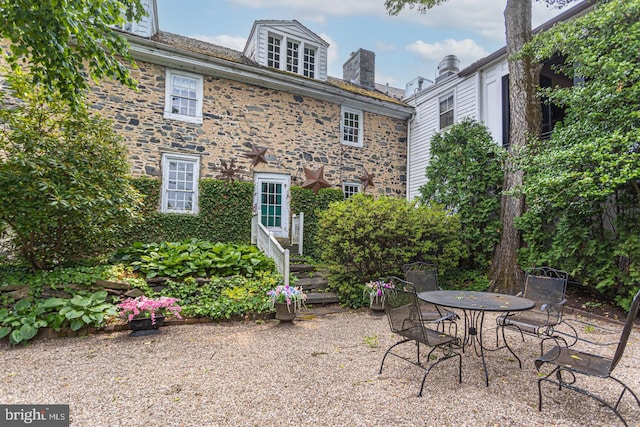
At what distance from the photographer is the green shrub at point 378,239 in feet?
19.4

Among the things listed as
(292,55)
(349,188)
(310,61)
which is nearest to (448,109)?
(349,188)

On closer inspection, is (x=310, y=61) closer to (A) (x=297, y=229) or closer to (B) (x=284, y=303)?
(A) (x=297, y=229)

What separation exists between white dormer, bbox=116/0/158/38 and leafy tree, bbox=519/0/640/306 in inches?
374

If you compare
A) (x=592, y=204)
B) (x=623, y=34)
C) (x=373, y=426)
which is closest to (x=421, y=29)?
(x=623, y=34)

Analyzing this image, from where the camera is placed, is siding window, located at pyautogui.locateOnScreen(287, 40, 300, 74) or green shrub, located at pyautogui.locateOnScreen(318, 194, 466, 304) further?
siding window, located at pyautogui.locateOnScreen(287, 40, 300, 74)

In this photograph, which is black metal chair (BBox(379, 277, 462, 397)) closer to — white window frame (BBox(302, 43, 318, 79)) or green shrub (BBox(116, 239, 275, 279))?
green shrub (BBox(116, 239, 275, 279))

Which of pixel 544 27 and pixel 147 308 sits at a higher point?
pixel 544 27

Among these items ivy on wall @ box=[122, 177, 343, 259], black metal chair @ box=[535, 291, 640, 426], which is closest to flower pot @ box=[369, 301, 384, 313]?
ivy on wall @ box=[122, 177, 343, 259]

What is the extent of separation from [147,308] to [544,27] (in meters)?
9.96

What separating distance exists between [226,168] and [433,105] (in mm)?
7111

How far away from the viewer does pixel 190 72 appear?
27.5ft

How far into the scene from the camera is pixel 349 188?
10.6m

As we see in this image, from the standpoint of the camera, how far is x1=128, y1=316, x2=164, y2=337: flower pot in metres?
4.33

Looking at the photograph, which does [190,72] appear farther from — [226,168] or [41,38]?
[41,38]
